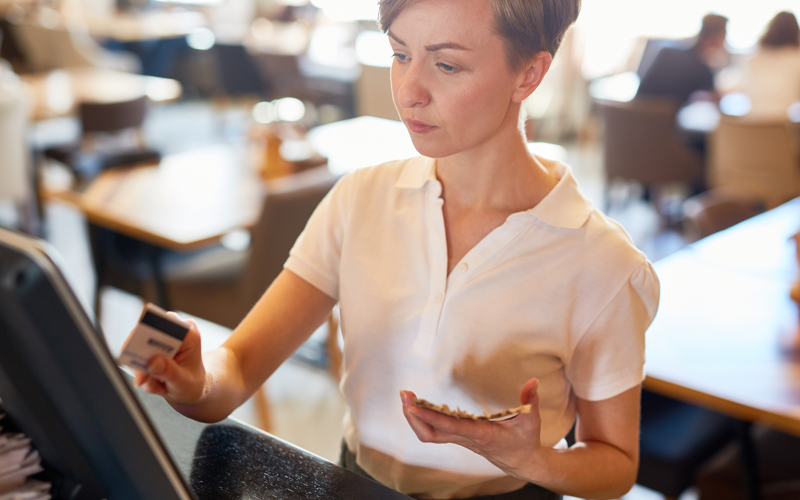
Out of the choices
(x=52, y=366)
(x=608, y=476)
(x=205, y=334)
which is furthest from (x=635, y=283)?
(x=205, y=334)

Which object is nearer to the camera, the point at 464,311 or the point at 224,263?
the point at 464,311

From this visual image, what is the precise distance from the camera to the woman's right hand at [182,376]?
30.5 inches

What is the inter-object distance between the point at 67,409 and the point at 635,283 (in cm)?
74

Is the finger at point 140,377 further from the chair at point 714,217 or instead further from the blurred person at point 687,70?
the blurred person at point 687,70

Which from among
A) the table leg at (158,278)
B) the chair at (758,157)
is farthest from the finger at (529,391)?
the chair at (758,157)

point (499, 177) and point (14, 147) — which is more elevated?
point (499, 177)

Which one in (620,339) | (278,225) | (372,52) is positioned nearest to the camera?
(620,339)

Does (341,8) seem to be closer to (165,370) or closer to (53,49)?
(53,49)

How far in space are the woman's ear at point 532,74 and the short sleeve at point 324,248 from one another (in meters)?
0.34

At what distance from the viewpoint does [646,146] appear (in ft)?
13.5

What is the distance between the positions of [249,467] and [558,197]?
1.88 feet

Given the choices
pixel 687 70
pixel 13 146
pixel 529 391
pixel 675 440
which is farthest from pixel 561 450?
pixel 687 70

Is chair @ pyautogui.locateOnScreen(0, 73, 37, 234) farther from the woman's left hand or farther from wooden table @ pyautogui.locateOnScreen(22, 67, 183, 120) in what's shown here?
the woman's left hand

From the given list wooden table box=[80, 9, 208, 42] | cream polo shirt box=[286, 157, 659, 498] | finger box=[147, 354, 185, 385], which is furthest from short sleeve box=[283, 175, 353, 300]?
wooden table box=[80, 9, 208, 42]
